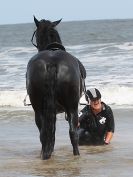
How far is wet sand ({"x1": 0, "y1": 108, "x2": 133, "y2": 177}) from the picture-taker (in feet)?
19.9

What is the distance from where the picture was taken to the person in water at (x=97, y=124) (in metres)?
7.82

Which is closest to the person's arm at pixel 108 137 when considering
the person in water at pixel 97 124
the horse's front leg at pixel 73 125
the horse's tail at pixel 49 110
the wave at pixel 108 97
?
the person in water at pixel 97 124

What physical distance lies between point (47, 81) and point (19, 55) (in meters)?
20.2

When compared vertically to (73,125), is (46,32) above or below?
above

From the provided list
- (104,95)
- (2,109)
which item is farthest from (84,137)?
(104,95)

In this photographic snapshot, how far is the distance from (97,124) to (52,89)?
163 centimetres

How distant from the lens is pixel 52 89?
21.1 ft

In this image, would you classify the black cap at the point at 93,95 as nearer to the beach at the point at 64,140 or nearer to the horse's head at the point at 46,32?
the beach at the point at 64,140

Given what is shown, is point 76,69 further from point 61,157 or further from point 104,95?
point 104,95

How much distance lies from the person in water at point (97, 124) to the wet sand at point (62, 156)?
165 millimetres

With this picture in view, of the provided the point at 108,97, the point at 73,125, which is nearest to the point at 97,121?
the point at 73,125

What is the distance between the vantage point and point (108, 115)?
781cm

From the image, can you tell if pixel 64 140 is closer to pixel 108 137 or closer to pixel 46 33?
pixel 108 137

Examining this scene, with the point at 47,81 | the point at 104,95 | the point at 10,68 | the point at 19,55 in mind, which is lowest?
the point at 19,55
